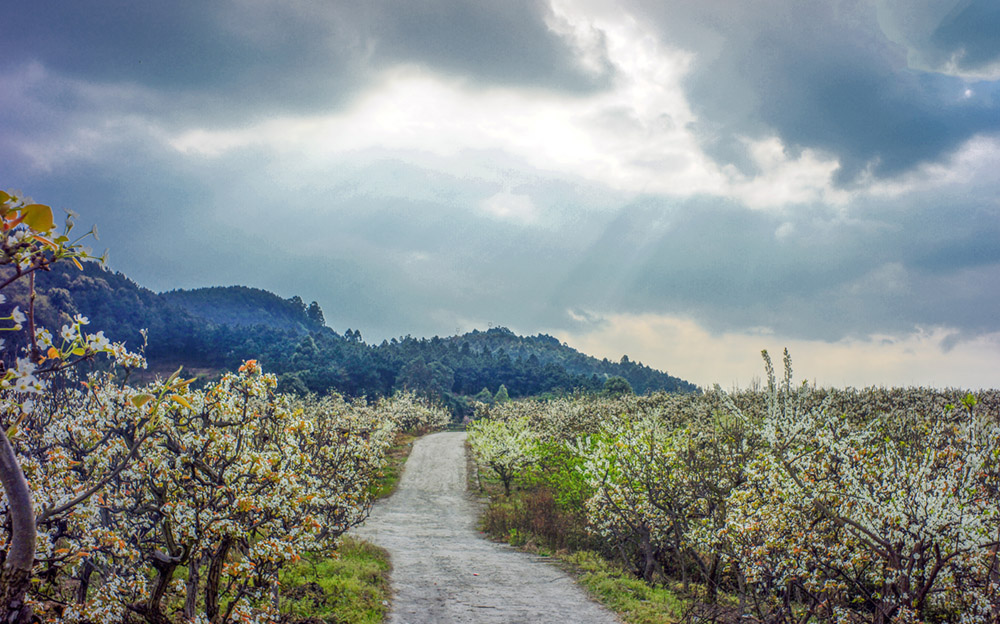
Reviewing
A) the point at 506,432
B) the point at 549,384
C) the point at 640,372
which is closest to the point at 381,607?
the point at 506,432

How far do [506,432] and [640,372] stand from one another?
489ft

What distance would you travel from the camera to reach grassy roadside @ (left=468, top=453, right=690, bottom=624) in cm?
1267

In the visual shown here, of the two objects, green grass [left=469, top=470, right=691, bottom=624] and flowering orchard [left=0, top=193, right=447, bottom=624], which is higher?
Result: flowering orchard [left=0, top=193, right=447, bottom=624]

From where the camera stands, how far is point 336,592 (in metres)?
12.8

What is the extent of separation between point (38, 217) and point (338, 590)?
39.8 ft

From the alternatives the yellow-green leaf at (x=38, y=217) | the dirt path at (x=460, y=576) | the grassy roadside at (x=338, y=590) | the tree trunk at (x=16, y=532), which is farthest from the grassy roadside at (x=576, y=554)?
the yellow-green leaf at (x=38, y=217)

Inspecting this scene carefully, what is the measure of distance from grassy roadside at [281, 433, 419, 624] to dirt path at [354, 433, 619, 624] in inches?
17.6

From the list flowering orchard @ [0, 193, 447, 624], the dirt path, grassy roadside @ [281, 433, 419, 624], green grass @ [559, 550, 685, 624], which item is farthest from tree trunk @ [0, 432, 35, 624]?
green grass @ [559, 550, 685, 624]

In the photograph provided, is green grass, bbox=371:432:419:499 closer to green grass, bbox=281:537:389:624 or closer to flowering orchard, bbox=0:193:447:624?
green grass, bbox=281:537:389:624

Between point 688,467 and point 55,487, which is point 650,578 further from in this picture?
point 55,487

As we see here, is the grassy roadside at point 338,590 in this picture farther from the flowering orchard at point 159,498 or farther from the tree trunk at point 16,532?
the tree trunk at point 16,532

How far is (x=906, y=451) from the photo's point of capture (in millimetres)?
9148

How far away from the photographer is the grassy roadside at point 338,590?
1149 cm

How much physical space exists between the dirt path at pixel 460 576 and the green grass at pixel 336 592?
19.2 inches
